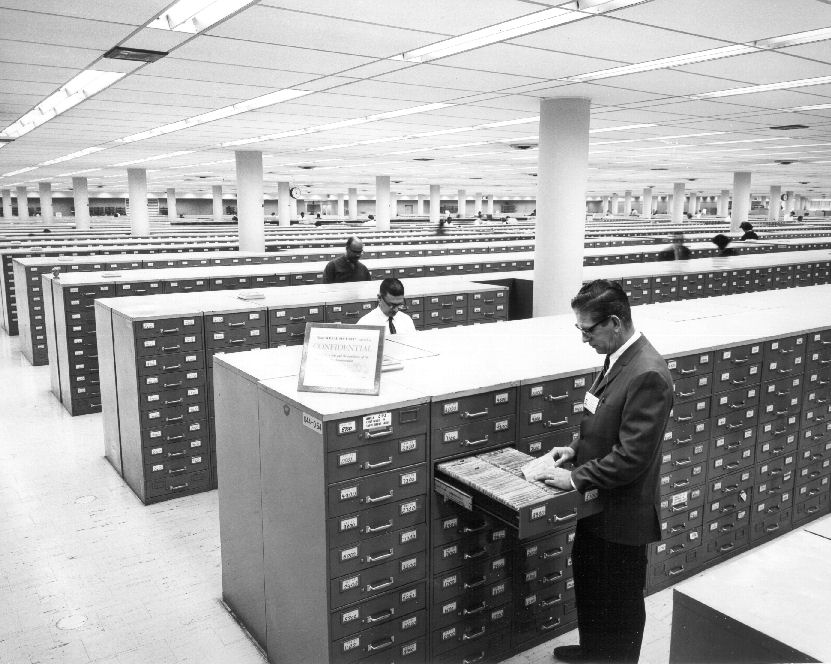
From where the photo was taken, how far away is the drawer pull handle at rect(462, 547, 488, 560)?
9.30 feet

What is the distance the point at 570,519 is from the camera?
2.39 meters

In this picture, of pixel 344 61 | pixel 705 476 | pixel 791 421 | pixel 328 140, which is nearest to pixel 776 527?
pixel 791 421

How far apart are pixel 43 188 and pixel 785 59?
28.7m

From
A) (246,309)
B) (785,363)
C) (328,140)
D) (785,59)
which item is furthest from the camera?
(328,140)

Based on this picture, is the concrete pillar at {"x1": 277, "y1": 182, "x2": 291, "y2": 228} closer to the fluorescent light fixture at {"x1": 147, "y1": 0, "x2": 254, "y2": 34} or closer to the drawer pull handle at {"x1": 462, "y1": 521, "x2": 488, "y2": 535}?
the fluorescent light fixture at {"x1": 147, "y1": 0, "x2": 254, "y2": 34}

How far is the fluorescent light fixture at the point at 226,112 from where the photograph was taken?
249 inches

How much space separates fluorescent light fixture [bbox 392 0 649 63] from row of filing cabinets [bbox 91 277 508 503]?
2159 mm

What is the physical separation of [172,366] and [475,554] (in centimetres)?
293

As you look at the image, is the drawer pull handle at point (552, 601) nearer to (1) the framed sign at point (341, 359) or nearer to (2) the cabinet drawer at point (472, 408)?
(2) the cabinet drawer at point (472, 408)

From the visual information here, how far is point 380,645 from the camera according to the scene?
2.66 metres

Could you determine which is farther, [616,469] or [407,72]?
[407,72]

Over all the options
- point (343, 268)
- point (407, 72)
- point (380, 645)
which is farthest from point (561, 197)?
point (380, 645)

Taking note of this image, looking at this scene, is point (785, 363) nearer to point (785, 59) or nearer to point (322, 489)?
point (785, 59)

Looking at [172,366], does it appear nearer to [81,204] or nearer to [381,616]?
[381,616]
